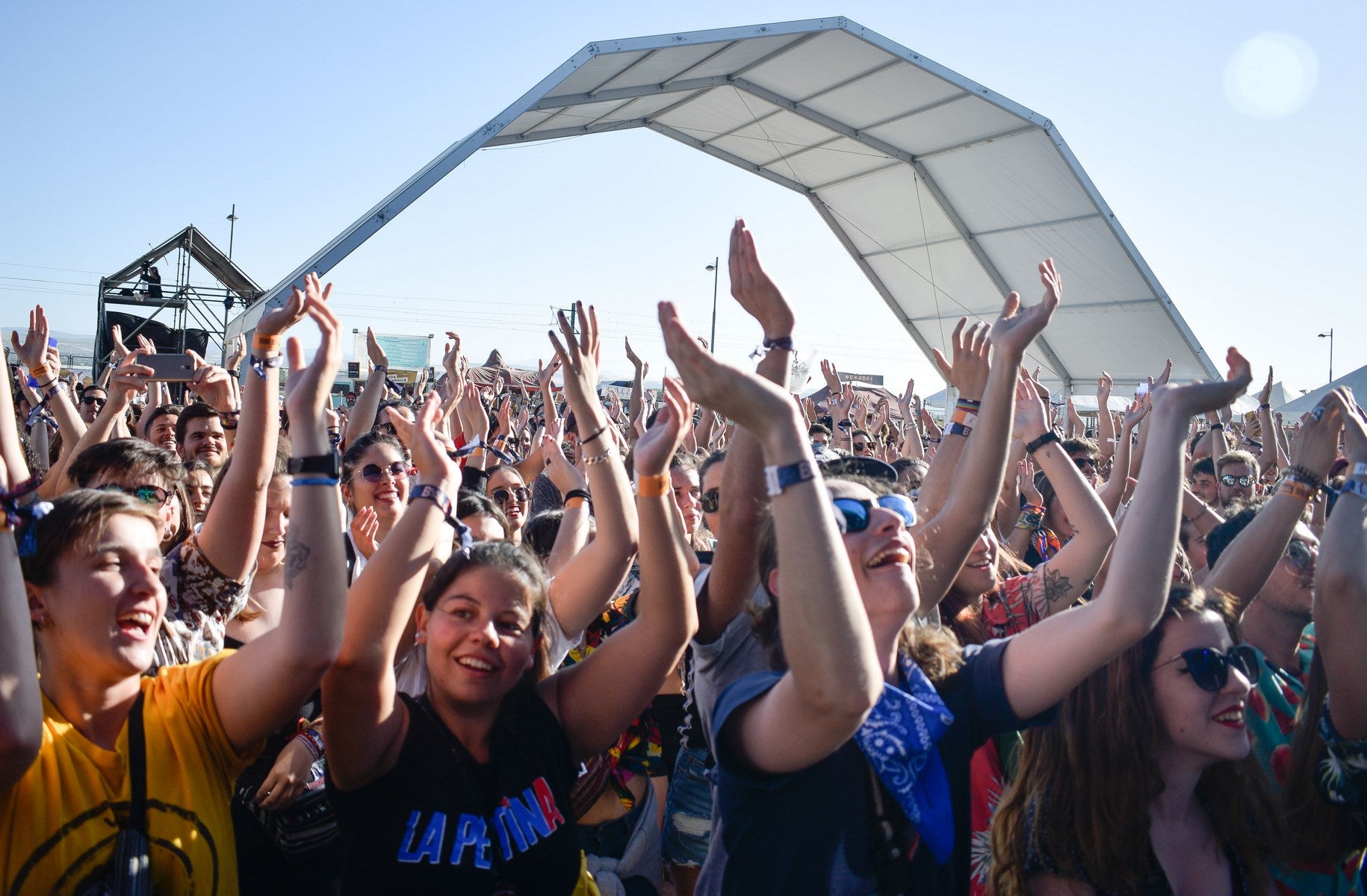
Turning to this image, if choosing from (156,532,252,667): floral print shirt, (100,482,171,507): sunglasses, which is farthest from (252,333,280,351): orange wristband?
(100,482,171,507): sunglasses

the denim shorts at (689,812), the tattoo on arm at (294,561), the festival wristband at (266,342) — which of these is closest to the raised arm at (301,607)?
the tattoo on arm at (294,561)

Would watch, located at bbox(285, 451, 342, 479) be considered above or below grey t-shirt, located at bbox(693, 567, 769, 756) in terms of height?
above

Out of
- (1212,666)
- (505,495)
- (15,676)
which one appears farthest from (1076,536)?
(15,676)

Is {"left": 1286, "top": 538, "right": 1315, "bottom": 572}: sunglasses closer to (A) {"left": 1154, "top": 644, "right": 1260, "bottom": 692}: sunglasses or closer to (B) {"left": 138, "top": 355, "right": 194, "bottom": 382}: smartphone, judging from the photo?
(A) {"left": 1154, "top": 644, "right": 1260, "bottom": 692}: sunglasses

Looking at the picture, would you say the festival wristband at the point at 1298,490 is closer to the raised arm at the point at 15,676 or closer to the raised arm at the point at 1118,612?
the raised arm at the point at 1118,612

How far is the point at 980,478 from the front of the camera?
2512mm

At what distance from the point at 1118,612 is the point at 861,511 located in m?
0.65

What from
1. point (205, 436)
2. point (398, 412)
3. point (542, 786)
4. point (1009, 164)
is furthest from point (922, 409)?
point (542, 786)

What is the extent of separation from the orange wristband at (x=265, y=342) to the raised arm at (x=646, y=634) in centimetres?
107

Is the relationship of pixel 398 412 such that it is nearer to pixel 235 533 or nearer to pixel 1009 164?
pixel 235 533

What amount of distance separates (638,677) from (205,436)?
11.4ft

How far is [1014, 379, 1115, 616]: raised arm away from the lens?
317cm

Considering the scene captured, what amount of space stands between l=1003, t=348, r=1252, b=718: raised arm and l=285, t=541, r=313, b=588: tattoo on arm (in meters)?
1.55

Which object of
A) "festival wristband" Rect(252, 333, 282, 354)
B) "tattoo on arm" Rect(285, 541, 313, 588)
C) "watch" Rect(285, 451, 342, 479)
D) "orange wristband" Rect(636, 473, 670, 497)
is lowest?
"tattoo on arm" Rect(285, 541, 313, 588)
